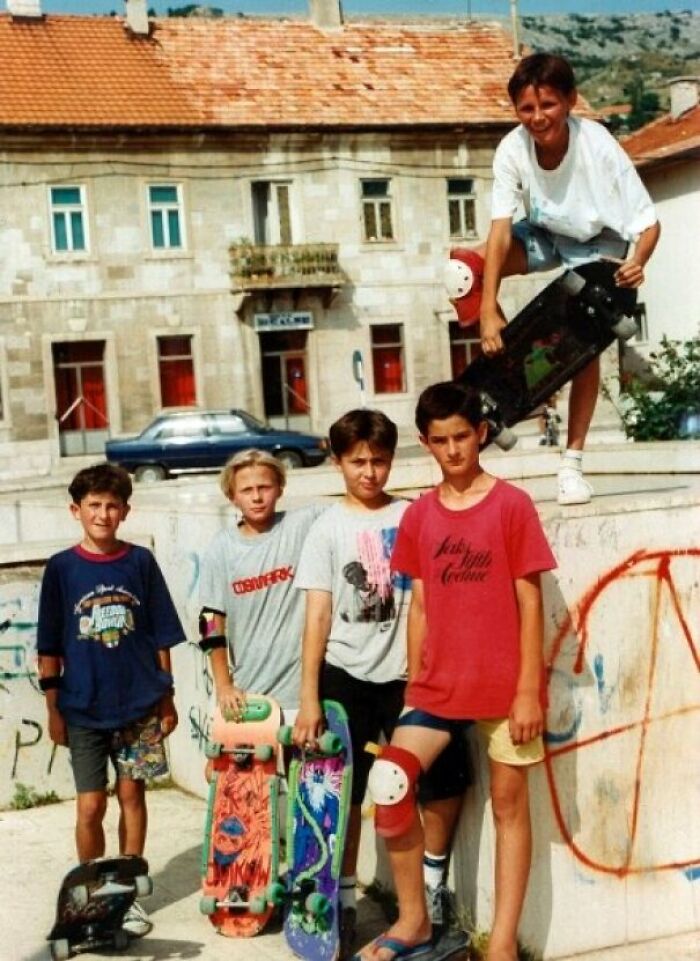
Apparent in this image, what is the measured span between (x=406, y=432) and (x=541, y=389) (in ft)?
98.6

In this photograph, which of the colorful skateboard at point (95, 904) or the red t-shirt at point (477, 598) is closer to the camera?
the red t-shirt at point (477, 598)

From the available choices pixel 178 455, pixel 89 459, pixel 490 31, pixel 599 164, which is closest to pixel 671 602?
pixel 599 164

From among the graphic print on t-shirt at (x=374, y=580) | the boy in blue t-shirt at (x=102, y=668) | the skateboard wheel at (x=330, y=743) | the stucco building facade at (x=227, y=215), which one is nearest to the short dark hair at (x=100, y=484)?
the boy in blue t-shirt at (x=102, y=668)

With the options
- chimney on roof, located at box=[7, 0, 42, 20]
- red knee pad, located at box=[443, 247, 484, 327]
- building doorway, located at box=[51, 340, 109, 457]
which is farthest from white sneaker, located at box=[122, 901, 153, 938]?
chimney on roof, located at box=[7, 0, 42, 20]

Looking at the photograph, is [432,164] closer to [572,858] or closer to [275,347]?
[275,347]

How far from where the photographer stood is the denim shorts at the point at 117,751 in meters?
5.44

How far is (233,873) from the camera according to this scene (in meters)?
5.39

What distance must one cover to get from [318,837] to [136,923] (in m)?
0.84

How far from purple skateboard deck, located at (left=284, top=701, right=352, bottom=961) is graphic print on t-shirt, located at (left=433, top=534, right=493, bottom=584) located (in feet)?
2.32

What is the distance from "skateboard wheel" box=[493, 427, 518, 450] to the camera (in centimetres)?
614

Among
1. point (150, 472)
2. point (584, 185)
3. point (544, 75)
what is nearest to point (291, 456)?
point (150, 472)

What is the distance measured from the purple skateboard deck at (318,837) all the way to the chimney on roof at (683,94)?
42.6m

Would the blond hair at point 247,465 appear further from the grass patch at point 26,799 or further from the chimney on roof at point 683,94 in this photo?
the chimney on roof at point 683,94

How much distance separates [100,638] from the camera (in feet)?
17.8
